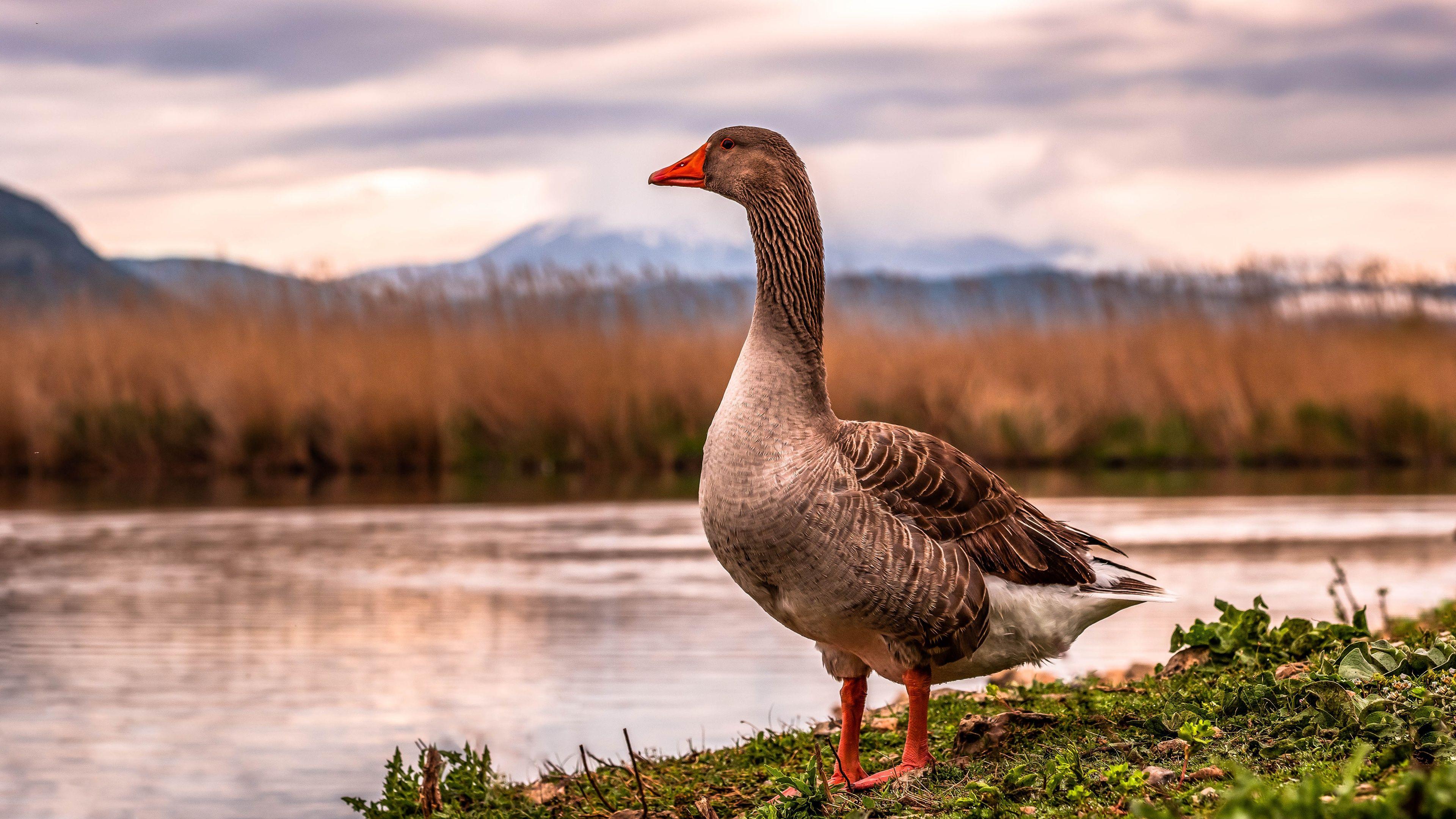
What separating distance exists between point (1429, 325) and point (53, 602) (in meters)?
22.3

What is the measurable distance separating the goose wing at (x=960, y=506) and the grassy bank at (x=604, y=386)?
581 inches

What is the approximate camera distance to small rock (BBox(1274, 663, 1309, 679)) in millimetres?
5176

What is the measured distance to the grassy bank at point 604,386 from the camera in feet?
65.1

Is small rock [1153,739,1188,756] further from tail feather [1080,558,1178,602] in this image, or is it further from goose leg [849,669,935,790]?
goose leg [849,669,935,790]

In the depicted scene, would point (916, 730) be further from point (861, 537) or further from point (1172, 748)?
point (1172, 748)

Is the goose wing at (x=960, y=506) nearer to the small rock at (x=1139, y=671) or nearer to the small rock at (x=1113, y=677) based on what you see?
the small rock at (x=1113, y=677)

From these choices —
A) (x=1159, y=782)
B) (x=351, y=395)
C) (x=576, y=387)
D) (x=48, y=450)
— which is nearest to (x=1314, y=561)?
(x=1159, y=782)

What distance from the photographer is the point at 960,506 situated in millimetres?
4832

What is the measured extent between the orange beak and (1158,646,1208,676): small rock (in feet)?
9.72

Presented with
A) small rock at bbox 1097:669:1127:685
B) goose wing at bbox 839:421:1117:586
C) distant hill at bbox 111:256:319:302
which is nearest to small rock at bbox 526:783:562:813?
goose wing at bbox 839:421:1117:586

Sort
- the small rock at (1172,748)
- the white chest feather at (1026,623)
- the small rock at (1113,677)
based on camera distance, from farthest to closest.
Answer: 1. the small rock at (1113,677)
2. the white chest feather at (1026,623)
3. the small rock at (1172,748)

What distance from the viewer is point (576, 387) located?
66.1ft

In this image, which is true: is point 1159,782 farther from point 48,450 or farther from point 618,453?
point 48,450

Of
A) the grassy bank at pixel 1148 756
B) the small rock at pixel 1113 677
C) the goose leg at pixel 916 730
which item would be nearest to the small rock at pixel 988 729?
the grassy bank at pixel 1148 756
